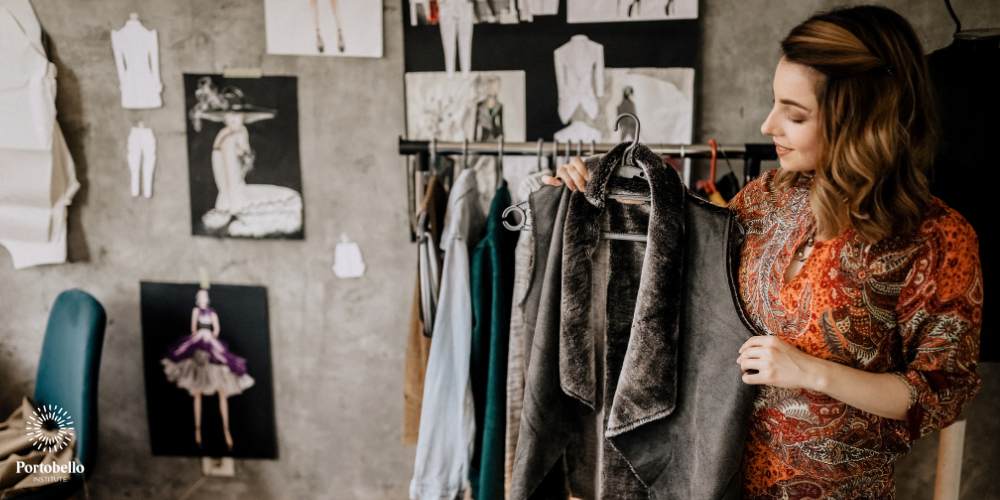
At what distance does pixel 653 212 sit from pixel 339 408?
4.54ft

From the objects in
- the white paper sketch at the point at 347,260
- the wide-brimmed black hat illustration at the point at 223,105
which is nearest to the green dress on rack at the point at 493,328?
the white paper sketch at the point at 347,260

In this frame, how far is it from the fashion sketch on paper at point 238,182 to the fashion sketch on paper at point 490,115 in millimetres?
641

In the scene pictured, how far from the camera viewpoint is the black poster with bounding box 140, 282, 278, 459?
185cm

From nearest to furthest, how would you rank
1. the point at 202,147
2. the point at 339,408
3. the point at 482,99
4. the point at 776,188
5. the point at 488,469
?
the point at 776,188 < the point at 488,469 < the point at 482,99 < the point at 202,147 < the point at 339,408

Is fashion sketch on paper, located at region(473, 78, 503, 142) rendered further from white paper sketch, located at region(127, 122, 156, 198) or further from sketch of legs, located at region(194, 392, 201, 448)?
sketch of legs, located at region(194, 392, 201, 448)

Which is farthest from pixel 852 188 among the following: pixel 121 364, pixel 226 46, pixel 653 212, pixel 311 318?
pixel 121 364

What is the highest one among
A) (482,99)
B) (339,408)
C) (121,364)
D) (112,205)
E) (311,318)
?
(482,99)

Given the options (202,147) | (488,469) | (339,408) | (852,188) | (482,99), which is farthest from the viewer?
(339,408)

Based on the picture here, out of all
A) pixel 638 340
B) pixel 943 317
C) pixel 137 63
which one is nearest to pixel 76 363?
pixel 137 63

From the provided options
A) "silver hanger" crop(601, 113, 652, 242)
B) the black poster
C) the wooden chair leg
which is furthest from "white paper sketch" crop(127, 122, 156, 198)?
the wooden chair leg

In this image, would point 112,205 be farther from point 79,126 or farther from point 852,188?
point 852,188

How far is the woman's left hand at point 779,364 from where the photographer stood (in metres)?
0.88

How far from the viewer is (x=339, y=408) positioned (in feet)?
6.16

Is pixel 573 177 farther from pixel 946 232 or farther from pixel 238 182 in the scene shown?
pixel 238 182
